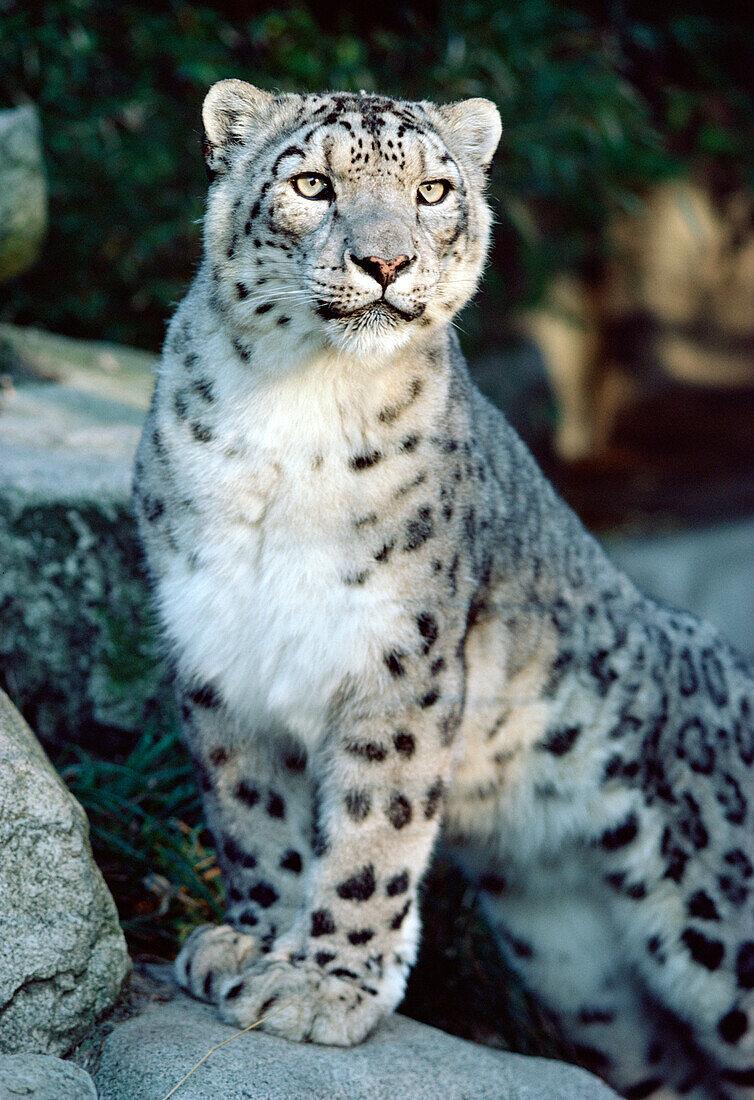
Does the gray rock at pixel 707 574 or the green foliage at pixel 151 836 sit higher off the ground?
the gray rock at pixel 707 574

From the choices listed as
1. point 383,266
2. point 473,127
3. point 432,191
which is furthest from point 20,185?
point 383,266

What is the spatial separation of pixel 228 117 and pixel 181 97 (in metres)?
4.54

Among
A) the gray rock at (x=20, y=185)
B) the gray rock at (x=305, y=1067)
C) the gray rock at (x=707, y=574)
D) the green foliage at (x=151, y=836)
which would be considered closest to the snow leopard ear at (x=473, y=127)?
the green foliage at (x=151, y=836)

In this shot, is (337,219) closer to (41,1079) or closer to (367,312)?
(367,312)

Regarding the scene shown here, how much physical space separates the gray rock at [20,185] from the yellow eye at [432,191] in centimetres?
318

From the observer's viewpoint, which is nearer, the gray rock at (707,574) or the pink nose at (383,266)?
the pink nose at (383,266)

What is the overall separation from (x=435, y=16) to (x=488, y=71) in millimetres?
697

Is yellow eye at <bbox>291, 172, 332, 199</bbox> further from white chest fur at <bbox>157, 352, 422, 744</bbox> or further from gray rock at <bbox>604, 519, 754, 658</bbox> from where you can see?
gray rock at <bbox>604, 519, 754, 658</bbox>

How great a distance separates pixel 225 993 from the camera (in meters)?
2.96

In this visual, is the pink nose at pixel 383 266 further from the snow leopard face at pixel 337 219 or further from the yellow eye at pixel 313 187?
the yellow eye at pixel 313 187

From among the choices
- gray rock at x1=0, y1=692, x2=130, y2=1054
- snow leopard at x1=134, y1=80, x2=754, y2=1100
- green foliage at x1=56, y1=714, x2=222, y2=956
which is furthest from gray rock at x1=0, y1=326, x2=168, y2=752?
gray rock at x1=0, y1=692, x2=130, y2=1054

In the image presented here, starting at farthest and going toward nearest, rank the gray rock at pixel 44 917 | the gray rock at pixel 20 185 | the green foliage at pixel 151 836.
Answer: the gray rock at pixel 20 185, the green foliage at pixel 151 836, the gray rock at pixel 44 917

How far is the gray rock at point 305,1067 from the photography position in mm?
2598

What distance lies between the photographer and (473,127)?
129 inches
